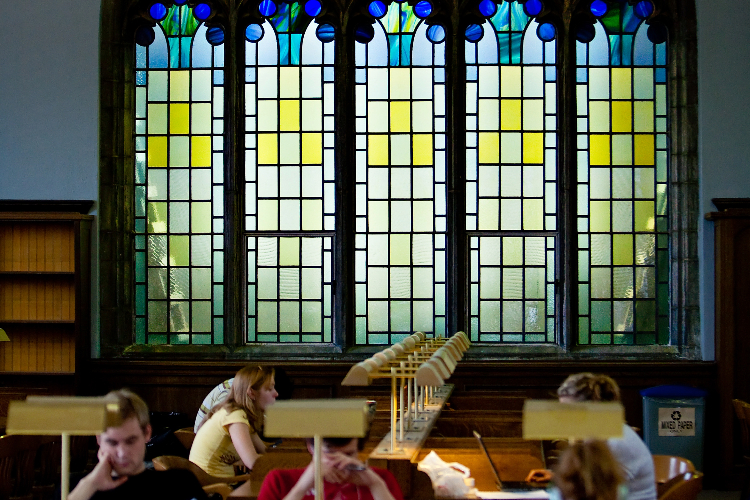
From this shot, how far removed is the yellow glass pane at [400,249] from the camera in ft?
24.0

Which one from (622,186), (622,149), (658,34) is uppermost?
(658,34)

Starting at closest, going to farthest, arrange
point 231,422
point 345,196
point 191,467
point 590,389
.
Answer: point 590,389, point 191,467, point 231,422, point 345,196

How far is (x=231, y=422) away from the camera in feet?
13.9

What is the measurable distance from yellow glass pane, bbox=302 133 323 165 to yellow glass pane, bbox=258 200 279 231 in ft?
1.48

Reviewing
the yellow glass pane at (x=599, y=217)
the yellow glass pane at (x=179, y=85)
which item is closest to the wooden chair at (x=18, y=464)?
the yellow glass pane at (x=179, y=85)

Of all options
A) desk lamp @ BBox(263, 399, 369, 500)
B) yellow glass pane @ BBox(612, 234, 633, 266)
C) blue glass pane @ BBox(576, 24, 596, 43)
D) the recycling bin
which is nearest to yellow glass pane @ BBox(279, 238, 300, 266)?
yellow glass pane @ BBox(612, 234, 633, 266)

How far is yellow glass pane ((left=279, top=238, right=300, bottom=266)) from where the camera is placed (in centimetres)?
732

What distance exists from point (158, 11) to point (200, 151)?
4.09 feet

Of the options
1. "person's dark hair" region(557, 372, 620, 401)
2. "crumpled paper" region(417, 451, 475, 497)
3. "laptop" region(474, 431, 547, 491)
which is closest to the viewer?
"crumpled paper" region(417, 451, 475, 497)

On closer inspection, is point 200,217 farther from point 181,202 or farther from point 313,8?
point 313,8

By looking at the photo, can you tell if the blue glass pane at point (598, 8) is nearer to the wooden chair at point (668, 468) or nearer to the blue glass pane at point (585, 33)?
the blue glass pane at point (585, 33)

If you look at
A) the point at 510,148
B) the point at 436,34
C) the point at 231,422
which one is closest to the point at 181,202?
the point at 436,34

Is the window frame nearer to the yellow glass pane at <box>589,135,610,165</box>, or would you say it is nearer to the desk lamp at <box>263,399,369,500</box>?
the yellow glass pane at <box>589,135,610,165</box>

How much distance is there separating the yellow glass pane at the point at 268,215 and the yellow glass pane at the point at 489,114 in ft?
6.11
